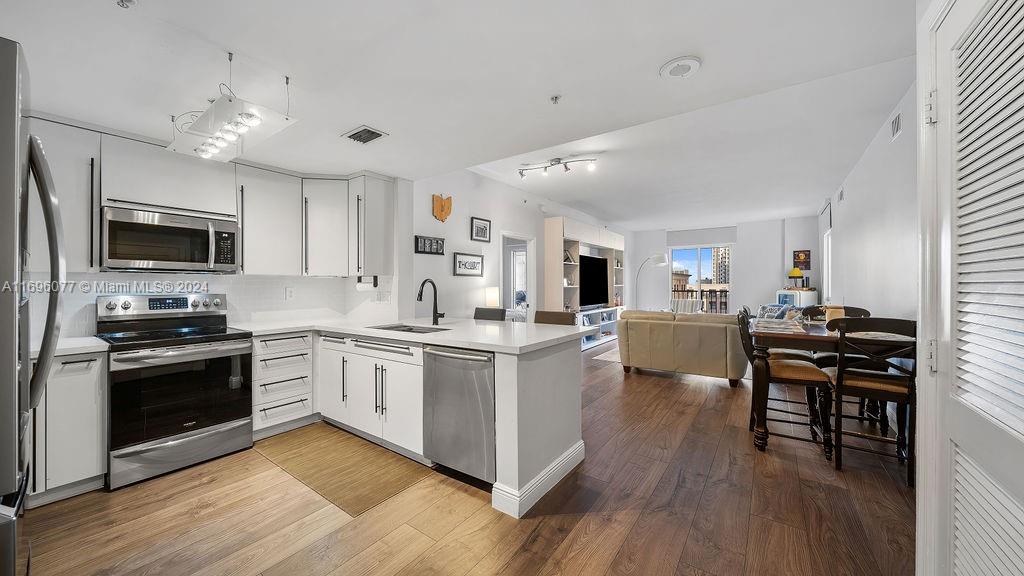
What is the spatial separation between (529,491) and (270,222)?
9.66 ft

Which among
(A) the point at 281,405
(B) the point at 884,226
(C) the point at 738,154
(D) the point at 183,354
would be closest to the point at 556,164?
(C) the point at 738,154

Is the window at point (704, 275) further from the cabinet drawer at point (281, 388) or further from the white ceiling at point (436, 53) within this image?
the cabinet drawer at point (281, 388)

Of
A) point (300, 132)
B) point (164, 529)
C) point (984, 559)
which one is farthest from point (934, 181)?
point (164, 529)

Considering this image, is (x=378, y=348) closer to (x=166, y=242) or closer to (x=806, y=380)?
(x=166, y=242)

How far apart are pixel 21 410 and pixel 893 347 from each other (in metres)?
3.75

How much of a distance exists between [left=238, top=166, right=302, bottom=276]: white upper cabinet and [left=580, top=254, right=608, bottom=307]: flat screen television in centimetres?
446

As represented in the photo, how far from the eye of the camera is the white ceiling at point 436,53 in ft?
4.89

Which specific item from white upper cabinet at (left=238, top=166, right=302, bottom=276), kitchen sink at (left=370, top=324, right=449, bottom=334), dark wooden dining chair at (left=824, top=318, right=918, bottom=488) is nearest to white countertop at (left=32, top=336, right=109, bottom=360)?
white upper cabinet at (left=238, top=166, right=302, bottom=276)

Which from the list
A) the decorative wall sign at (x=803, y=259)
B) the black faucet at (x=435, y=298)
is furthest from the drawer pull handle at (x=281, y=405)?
the decorative wall sign at (x=803, y=259)

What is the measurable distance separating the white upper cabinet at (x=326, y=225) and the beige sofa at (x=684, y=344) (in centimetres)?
343

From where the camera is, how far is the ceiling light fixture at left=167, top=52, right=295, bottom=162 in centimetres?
179

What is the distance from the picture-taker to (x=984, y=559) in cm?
96

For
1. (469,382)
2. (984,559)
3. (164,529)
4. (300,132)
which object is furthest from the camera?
(300,132)

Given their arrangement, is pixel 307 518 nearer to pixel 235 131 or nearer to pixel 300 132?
pixel 235 131
